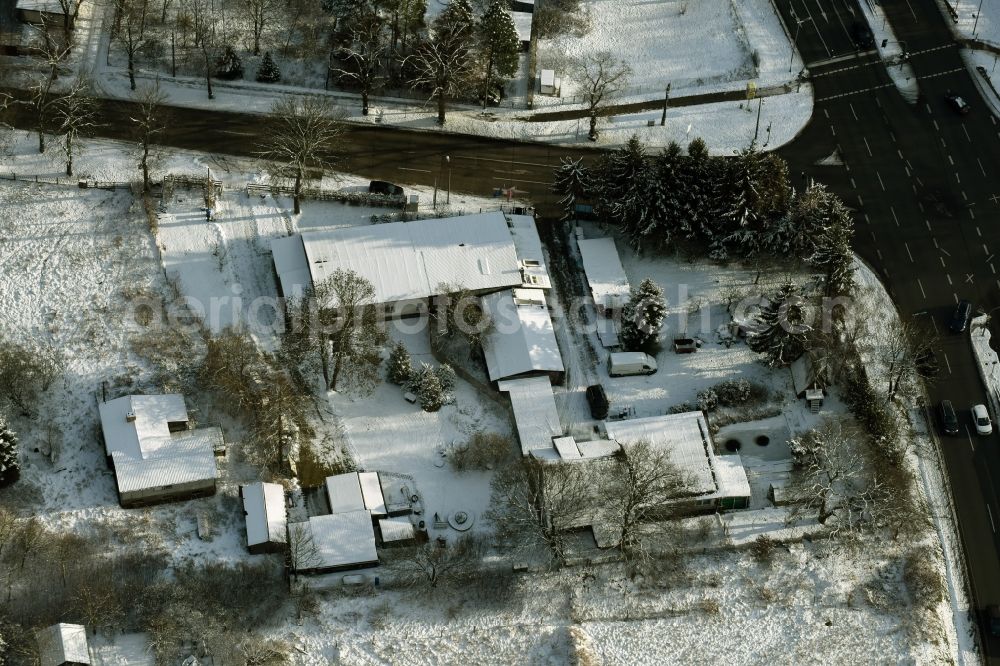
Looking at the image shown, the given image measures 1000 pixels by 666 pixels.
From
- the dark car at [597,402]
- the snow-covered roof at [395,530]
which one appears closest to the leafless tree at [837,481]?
the dark car at [597,402]

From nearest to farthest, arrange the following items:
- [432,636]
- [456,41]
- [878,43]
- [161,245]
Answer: [432,636] < [161,245] < [456,41] < [878,43]

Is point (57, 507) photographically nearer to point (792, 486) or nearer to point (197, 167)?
point (197, 167)

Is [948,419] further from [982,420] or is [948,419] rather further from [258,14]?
[258,14]

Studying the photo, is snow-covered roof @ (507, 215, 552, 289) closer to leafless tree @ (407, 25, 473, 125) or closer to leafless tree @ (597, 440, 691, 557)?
leafless tree @ (407, 25, 473, 125)

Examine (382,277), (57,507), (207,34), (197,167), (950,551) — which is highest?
(207,34)

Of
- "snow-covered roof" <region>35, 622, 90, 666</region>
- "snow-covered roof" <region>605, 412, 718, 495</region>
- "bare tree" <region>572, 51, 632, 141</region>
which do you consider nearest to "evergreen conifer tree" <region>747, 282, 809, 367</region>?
"snow-covered roof" <region>605, 412, 718, 495</region>

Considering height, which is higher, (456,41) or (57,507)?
(456,41)

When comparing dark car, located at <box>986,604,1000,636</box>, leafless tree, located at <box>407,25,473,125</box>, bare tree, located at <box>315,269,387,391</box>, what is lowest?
dark car, located at <box>986,604,1000,636</box>

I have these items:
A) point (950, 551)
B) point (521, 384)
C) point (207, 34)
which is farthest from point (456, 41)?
point (950, 551)
